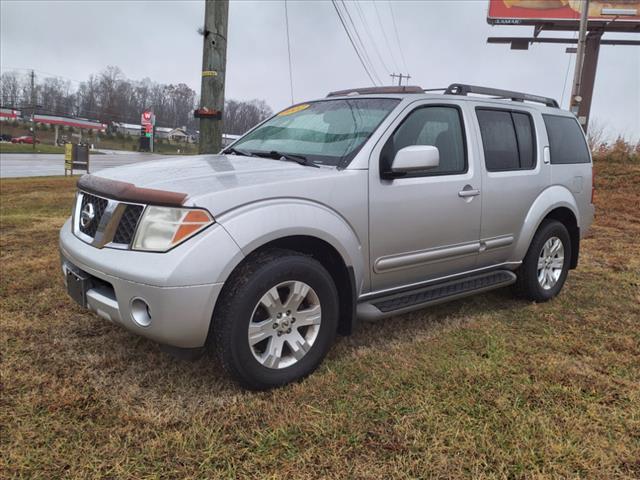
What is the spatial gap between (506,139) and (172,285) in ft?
9.87

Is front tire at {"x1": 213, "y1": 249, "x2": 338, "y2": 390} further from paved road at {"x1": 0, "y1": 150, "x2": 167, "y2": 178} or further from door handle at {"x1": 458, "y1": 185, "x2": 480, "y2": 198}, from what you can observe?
paved road at {"x1": 0, "y1": 150, "x2": 167, "y2": 178}

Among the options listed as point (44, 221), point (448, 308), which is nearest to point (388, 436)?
point (448, 308)

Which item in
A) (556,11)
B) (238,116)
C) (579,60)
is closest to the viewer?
(579,60)

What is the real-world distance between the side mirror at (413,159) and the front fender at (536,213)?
5.07ft

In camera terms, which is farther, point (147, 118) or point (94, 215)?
point (147, 118)

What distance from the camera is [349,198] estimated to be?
304 centimetres

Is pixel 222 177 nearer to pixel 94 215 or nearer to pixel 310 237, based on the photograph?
pixel 310 237

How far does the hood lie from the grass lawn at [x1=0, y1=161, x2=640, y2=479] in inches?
43.2

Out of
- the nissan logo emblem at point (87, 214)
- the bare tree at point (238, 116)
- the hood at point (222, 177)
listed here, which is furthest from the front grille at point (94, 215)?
the bare tree at point (238, 116)

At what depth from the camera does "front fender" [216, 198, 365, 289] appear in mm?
2586

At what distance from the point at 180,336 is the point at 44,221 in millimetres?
6080

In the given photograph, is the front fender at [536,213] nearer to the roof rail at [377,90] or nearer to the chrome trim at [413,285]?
the chrome trim at [413,285]

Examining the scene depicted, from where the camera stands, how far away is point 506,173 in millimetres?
4059

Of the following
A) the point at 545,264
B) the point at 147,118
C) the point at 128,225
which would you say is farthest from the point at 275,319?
the point at 147,118
